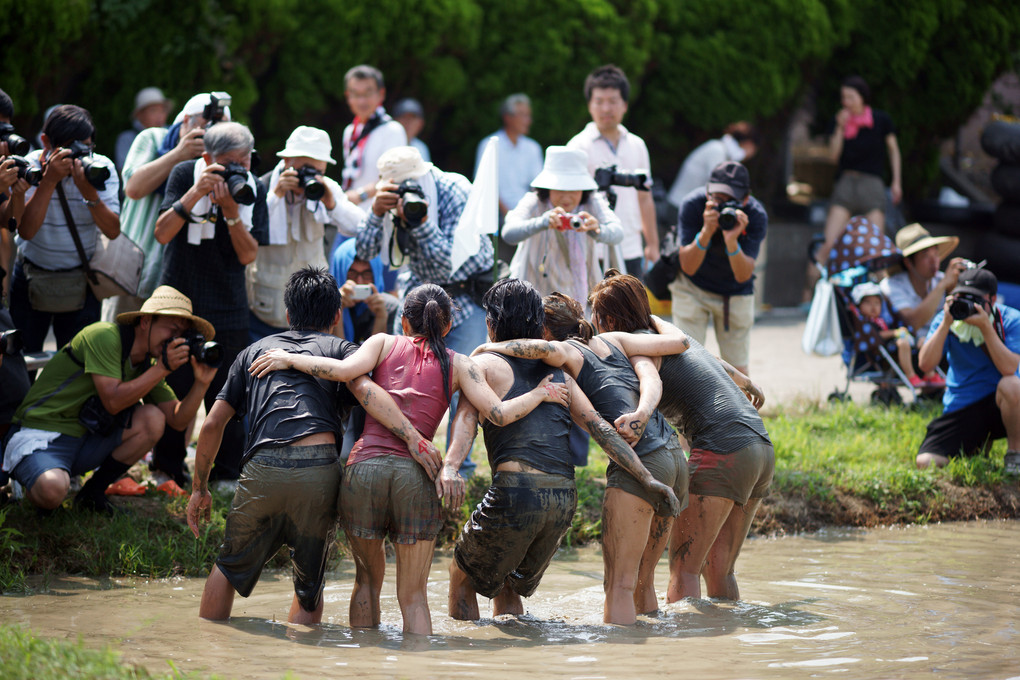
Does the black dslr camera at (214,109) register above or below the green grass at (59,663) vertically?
above

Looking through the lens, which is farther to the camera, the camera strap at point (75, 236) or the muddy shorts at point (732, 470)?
the camera strap at point (75, 236)

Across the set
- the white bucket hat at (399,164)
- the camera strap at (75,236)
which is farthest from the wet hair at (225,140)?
the camera strap at (75,236)

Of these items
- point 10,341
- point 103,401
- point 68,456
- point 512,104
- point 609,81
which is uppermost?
point 512,104

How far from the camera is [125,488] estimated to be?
619 cm

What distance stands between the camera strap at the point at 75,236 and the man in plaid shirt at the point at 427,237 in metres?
1.43

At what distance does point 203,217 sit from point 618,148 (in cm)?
286

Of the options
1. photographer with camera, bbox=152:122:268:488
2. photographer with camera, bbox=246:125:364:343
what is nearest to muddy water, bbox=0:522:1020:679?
photographer with camera, bbox=152:122:268:488

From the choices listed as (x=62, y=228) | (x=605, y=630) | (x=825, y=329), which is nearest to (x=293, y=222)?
(x=62, y=228)

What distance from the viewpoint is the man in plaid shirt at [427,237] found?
6.13 metres

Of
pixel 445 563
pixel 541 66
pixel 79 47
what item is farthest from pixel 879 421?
pixel 79 47

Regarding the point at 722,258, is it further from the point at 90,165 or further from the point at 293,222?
the point at 90,165

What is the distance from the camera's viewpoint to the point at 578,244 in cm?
649

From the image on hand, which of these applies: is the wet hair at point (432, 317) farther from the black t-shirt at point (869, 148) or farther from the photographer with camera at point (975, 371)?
the black t-shirt at point (869, 148)

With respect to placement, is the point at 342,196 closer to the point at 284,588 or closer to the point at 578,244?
the point at 578,244
